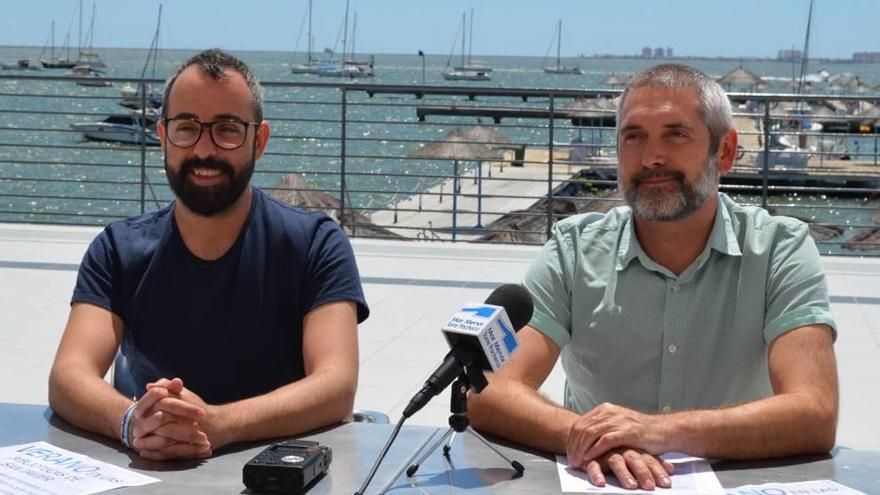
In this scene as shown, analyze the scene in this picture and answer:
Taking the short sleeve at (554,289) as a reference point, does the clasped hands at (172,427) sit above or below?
below

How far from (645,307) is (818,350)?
32 cm

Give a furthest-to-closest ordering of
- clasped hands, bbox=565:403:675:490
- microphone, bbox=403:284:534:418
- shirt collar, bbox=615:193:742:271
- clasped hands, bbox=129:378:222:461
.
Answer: shirt collar, bbox=615:193:742:271 → clasped hands, bbox=129:378:222:461 → clasped hands, bbox=565:403:675:490 → microphone, bbox=403:284:534:418

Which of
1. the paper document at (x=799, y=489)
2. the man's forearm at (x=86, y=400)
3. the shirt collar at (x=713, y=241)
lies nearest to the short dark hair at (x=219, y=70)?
the man's forearm at (x=86, y=400)

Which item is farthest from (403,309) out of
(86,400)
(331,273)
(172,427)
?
(172,427)

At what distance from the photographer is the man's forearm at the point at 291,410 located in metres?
2.09

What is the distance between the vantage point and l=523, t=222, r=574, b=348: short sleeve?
8.09 feet

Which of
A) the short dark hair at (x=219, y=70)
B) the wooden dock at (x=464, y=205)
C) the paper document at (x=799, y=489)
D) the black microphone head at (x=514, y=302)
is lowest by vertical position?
the wooden dock at (x=464, y=205)

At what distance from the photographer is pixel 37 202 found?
29.8 metres

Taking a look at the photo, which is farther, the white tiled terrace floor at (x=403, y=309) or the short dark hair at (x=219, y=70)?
the white tiled terrace floor at (x=403, y=309)

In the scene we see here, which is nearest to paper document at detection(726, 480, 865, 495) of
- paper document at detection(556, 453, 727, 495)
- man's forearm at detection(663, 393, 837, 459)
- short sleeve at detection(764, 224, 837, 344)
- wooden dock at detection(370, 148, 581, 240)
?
paper document at detection(556, 453, 727, 495)

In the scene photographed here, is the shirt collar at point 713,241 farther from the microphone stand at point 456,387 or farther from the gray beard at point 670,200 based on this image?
the microphone stand at point 456,387

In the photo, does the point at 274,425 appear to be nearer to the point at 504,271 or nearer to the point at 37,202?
the point at 504,271

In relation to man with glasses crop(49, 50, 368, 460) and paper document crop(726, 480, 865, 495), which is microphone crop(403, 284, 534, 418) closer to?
paper document crop(726, 480, 865, 495)

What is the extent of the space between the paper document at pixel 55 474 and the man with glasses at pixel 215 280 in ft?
1.04
